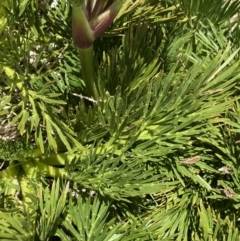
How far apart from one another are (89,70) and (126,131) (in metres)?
0.11

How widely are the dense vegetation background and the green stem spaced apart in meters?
0.01

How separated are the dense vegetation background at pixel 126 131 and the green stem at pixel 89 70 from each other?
1 cm

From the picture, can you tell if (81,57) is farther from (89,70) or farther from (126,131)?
(126,131)

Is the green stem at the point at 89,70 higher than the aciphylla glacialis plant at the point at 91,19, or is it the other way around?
the aciphylla glacialis plant at the point at 91,19

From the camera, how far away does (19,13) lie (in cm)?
79

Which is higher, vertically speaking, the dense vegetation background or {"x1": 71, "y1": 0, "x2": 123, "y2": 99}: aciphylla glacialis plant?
{"x1": 71, "y1": 0, "x2": 123, "y2": 99}: aciphylla glacialis plant

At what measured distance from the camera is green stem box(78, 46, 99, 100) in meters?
0.78

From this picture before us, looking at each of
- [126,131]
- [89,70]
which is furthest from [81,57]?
[126,131]

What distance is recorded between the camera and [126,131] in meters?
0.82

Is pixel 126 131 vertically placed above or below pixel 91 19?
below

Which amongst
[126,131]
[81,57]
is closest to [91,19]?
[81,57]

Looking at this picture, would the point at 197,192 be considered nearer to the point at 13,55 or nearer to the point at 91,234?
the point at 91,234

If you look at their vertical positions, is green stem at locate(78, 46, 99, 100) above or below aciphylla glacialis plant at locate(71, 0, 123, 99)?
below

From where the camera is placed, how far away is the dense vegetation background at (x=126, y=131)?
0.77 metres
